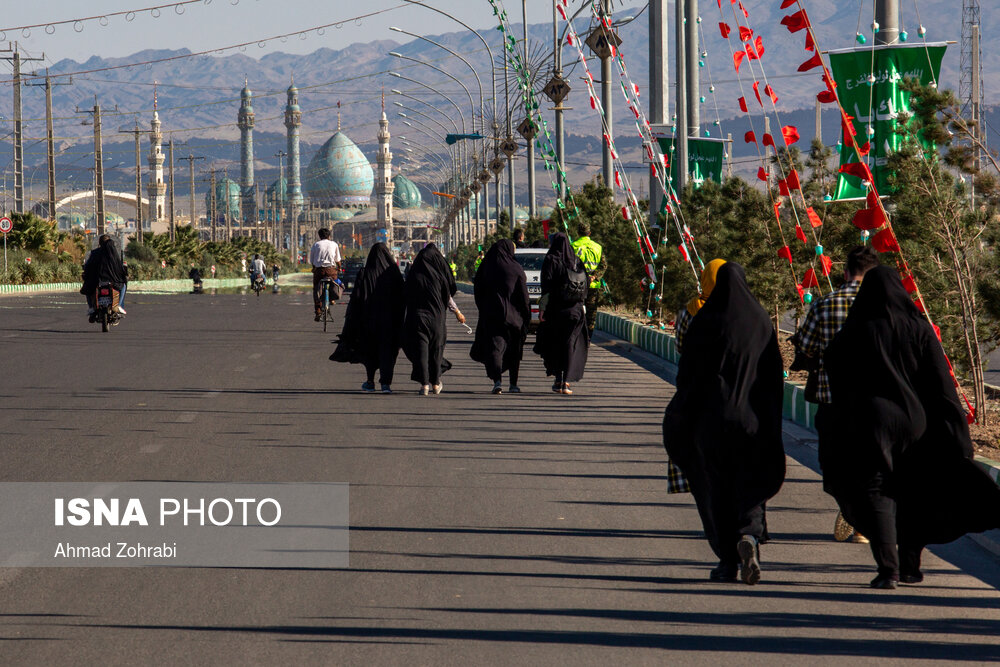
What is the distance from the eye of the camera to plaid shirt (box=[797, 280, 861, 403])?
293 inches

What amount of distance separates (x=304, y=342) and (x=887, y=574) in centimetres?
1780

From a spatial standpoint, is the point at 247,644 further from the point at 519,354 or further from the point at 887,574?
the point at 519,354

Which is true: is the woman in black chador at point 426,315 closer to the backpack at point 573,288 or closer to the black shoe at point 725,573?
the backpack at point 573,288

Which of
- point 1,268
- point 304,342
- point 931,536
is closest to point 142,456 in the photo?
point 931,536

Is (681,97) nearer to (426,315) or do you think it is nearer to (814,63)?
(426,315)

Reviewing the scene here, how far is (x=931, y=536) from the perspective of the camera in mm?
6586

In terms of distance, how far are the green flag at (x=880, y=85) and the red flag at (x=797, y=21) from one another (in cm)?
67

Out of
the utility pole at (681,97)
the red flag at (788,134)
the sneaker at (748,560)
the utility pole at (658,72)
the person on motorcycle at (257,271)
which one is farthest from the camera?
the person on motorcycle at (257,271)

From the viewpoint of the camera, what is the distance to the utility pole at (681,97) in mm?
21656

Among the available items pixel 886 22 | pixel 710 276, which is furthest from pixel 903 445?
pixel 886 22

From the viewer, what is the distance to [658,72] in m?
25.4

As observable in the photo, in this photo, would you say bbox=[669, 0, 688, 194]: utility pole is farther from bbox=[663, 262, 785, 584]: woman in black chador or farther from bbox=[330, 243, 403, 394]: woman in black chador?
bbox=[663, 262, 785, 584]: woman in black chador

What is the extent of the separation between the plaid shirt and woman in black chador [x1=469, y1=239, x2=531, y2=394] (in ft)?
24.0

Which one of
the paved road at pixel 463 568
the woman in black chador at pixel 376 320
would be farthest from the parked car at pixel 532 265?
the paved road at pixel 463 568
